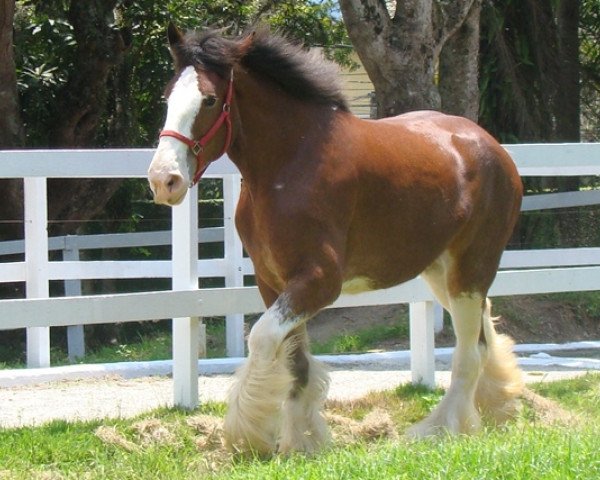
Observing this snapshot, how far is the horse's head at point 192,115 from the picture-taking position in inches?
187

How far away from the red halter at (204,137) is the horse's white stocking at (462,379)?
184 centimetres

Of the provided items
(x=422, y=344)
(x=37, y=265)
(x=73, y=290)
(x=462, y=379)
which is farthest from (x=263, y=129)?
(x=73, y=290)

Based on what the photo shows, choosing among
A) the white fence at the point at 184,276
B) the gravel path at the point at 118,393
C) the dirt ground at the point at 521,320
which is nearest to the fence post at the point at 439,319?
the dirt ground at the point at 521,320

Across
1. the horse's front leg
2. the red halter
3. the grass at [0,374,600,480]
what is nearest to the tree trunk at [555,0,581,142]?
the grass at [0,374,600,480]

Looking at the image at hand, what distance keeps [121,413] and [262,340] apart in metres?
1.82

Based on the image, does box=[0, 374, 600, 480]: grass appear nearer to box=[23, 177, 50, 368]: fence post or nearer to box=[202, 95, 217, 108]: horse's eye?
box=[202, 95, 217, 108]: horse's eye

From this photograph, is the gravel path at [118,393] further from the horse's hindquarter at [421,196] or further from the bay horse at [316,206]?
the horse's hindquarter at [421,196]

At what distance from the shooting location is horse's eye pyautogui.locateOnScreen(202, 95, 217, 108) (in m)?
5.05

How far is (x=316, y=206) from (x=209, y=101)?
0.73 meters

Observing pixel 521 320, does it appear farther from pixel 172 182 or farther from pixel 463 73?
pixel 172 182

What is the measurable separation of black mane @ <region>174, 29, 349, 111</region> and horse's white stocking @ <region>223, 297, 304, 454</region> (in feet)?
3.96

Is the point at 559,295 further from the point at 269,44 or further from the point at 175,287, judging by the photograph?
the point at 269,44

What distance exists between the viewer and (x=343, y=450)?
504cm

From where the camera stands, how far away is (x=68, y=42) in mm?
13633
